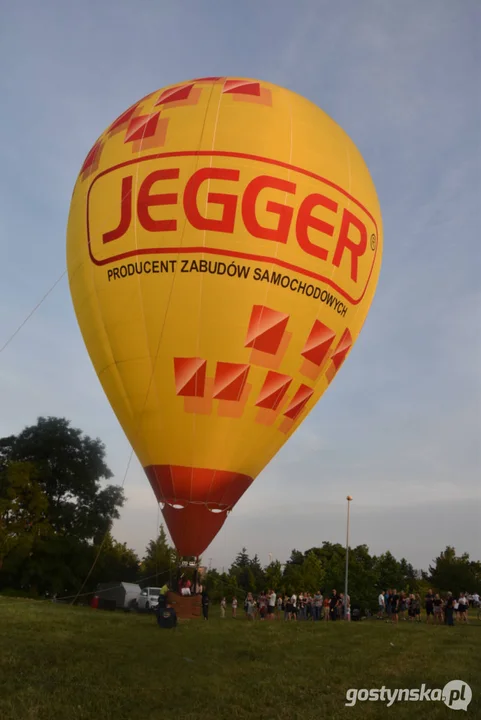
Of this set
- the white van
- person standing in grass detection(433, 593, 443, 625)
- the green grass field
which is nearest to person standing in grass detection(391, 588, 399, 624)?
person standing in grass detection(433, 593, 443, 625)

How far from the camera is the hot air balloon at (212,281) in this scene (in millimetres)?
15477

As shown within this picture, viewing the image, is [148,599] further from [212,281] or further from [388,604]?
[212,281]

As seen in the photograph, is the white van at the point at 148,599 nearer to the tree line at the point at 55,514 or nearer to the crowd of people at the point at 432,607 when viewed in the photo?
the tree line at the point at 55,514

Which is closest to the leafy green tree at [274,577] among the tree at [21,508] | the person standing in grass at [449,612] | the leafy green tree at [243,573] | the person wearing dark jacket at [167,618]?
the leafy green tree at [243,573]

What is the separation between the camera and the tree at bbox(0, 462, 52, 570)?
36750 mm

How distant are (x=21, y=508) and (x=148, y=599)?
1300 cm

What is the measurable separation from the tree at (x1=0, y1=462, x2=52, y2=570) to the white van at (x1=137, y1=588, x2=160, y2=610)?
9.92 metres

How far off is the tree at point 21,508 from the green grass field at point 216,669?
71.5ft

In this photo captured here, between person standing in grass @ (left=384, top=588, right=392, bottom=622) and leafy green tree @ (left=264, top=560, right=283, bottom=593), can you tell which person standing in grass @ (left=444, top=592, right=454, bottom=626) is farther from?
leafy green tree @ (left=264, top=560, right=283, bottom=593)

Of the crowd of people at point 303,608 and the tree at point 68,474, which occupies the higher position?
the tree at point 68,474

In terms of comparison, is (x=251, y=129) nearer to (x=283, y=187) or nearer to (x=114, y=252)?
(x=283, y=187)

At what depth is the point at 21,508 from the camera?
38469 mm

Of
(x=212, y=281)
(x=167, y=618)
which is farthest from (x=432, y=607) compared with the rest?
(x=212, y=281)

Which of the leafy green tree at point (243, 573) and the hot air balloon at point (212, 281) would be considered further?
the leafy green tree at point (243, 573)
